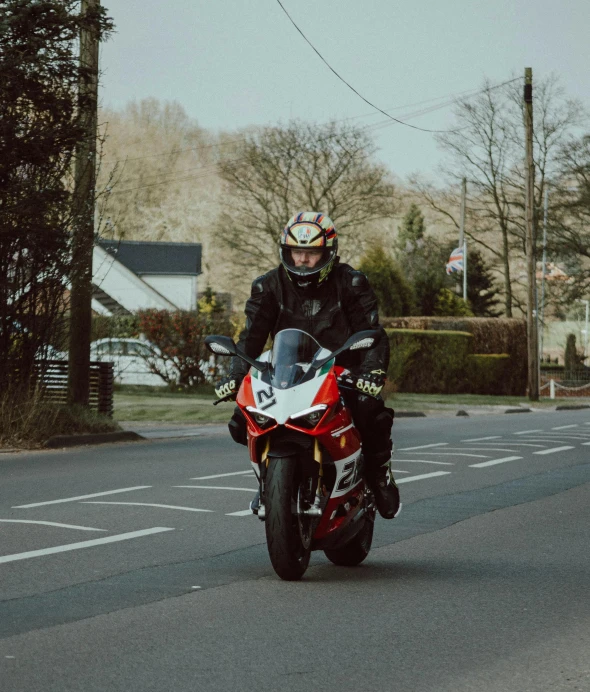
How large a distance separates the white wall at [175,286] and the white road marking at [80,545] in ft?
209

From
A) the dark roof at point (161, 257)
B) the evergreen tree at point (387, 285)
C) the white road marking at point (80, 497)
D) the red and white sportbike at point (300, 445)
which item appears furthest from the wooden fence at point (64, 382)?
the dark roof at point (161, 257)

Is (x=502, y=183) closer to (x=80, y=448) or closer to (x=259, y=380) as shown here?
(x=80, y=448)

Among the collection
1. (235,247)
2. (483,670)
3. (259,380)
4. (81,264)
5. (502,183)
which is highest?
(502,183)

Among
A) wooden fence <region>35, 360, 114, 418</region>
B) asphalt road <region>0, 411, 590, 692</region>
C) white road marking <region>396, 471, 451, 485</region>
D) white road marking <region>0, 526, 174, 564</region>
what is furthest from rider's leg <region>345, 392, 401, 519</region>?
wooden fence <region>35, 360, 114, 418</region>

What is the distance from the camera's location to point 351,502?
660 cm

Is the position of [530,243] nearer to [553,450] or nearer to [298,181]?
[298,181]

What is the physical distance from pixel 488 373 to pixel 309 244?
3777cm

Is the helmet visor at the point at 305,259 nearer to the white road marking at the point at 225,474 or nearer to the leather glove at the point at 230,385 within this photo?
the leather glove at the point at 230,385

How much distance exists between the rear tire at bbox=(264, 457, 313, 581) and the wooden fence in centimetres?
1170

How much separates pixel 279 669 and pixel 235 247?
49623 millimetres

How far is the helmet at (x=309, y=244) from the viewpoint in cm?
660

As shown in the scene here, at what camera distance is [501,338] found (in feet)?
148

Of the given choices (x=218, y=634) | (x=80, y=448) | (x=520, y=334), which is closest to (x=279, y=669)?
(x=218, y=634)

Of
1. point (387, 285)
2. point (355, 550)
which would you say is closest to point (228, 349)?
point (355, 550)
